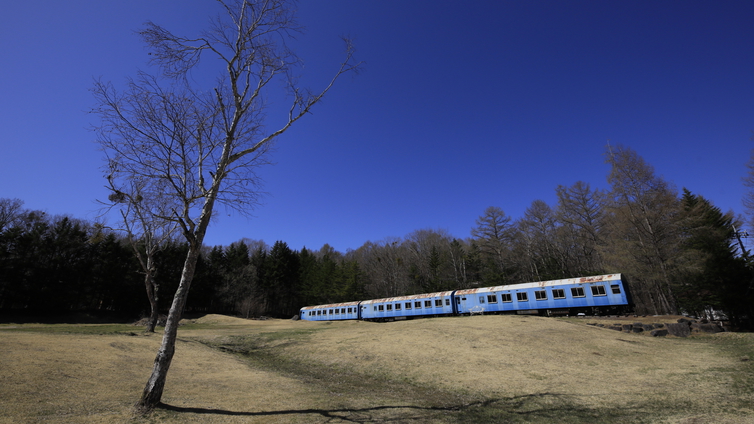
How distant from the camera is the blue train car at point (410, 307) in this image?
28042 millimetres

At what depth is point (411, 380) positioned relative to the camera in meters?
9.71

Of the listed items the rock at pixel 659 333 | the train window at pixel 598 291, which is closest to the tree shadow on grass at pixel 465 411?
the rock at pixel 659 333

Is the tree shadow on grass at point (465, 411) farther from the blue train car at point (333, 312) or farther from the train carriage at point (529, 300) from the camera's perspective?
the blue train car at point (333, 312)

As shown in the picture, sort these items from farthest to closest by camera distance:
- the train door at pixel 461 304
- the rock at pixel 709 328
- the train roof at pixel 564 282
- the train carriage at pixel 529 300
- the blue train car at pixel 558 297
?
the train door at pixel 461 304
the train roof at pixel 564 282
the train carriage at pixel 529 300
the blue train car at pixel 558 297
the rock at pixel 709 328

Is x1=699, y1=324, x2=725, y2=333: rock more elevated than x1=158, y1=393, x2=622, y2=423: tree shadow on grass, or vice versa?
x1=699, y1=324, x2=725, y2=333: rock

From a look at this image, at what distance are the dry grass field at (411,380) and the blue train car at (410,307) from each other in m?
12.7

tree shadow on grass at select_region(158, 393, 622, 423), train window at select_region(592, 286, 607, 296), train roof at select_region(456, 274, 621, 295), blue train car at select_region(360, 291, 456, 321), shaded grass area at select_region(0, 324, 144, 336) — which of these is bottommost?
tree shadow on grass at select_region(158, 393, 622, 423)

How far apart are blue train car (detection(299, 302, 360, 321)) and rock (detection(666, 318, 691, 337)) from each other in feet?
85.0

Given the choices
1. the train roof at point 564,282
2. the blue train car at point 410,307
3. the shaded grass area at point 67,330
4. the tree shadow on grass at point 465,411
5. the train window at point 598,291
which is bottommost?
the tree shadow on grass at point 465,411

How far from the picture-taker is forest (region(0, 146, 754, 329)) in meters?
24.0

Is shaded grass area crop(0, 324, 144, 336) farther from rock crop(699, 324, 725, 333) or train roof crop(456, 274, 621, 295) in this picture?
rock crop(699, 324, 725, 333)

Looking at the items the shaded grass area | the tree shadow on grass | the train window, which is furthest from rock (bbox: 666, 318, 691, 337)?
the shaded grass area

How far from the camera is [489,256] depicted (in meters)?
43.7

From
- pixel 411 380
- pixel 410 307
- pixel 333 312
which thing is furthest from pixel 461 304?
pixel 411 380
